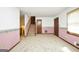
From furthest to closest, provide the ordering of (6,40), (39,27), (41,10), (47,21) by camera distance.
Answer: (39,27) < (47,21) < (41,10) < (6,40)

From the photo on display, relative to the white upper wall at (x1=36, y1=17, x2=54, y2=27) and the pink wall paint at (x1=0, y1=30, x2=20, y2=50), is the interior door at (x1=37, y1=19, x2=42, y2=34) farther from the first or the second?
the pink wall paint at (x1=0, y1=30, x2=20, y2=50)

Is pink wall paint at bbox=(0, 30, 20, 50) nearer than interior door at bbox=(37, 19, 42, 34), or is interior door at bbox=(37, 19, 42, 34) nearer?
pink wall paint at bbox=(0, 30, 20, 50)

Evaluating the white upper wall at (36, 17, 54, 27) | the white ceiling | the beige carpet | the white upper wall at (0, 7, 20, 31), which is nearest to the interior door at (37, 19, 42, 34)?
the white upper wall at (36, 17, 54, 27)

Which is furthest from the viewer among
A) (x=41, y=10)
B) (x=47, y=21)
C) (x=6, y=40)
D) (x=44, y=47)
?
(x=47, y=21)

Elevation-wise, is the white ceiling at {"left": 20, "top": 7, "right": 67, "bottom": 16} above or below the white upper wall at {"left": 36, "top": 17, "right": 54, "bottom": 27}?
above

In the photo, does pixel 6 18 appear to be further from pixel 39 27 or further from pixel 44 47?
pixel 39 27

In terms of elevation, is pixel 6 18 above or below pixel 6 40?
above

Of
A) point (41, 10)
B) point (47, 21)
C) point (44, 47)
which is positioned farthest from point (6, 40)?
point (47, 21)

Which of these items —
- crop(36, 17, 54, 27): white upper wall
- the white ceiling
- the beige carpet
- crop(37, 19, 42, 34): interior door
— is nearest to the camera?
the beige carpet

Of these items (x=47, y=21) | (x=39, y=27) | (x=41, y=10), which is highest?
(x=41, y=10)
